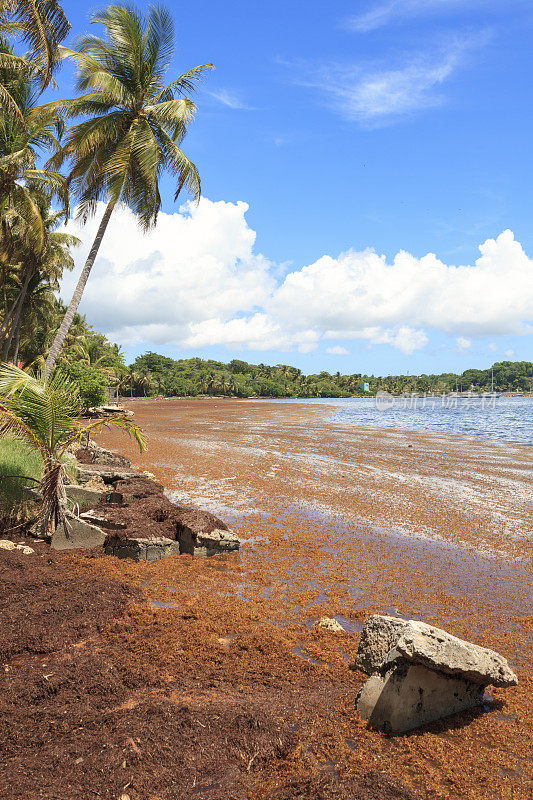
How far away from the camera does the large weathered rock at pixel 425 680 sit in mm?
4129

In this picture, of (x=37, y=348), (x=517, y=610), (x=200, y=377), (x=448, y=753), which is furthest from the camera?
(x=200, y=377)

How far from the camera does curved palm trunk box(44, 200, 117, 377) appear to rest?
49.2 feet

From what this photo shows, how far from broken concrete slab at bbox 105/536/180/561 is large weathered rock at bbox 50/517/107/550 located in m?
0.23

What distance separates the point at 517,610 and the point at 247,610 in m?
4.05

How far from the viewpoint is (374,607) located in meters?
6.83

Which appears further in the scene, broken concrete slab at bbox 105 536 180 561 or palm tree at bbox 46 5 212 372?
palm tree at bbox 46 5 212 372

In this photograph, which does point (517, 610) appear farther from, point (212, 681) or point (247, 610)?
point (212, 681)

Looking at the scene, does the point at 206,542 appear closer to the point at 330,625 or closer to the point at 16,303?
the point at 330,625

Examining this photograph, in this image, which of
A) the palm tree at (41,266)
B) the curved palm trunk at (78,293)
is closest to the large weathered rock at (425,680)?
the curved palm trunk at (78,293)

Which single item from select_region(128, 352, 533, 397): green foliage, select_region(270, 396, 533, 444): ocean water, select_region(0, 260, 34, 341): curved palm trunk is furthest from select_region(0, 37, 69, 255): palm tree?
select_region(128, 352, 533, 397): green foliage

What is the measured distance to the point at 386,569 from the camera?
27.8 feet

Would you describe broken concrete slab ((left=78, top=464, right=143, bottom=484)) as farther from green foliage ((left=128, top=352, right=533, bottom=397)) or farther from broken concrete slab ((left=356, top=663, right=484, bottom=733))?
green foliage ((left=128, top=352, right=533, bottom=397))

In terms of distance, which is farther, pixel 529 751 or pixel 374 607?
pixel 374 607

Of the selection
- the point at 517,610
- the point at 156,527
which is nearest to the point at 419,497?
the point at 517,610
